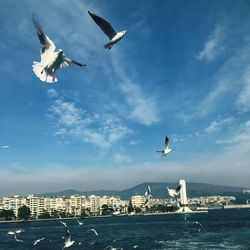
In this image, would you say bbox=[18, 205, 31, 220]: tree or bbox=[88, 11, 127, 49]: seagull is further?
bbox=[18, 205, 31, 220]: tree

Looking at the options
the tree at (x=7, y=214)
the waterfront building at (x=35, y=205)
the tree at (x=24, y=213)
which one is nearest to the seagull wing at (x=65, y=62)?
the tree at (x=24, y=213)

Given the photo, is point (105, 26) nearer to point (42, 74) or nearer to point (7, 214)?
point (42, 74)

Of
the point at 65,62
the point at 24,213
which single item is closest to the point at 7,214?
the point at 24,213

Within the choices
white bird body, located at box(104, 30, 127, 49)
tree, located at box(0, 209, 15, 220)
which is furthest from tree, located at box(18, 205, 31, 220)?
white bird body, located at box(104, 30, 127, 49)

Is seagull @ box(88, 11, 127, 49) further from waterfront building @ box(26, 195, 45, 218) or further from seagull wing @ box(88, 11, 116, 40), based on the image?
waterfront building @ box(26, 195, 45, 218)

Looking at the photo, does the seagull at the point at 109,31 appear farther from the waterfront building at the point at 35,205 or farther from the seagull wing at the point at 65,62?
the waterfront building at the point at 35,205

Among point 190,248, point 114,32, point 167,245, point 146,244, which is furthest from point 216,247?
point 114,32

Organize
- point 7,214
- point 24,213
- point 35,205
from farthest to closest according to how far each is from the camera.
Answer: point 35,205 → point 7,214 → point 24,213
